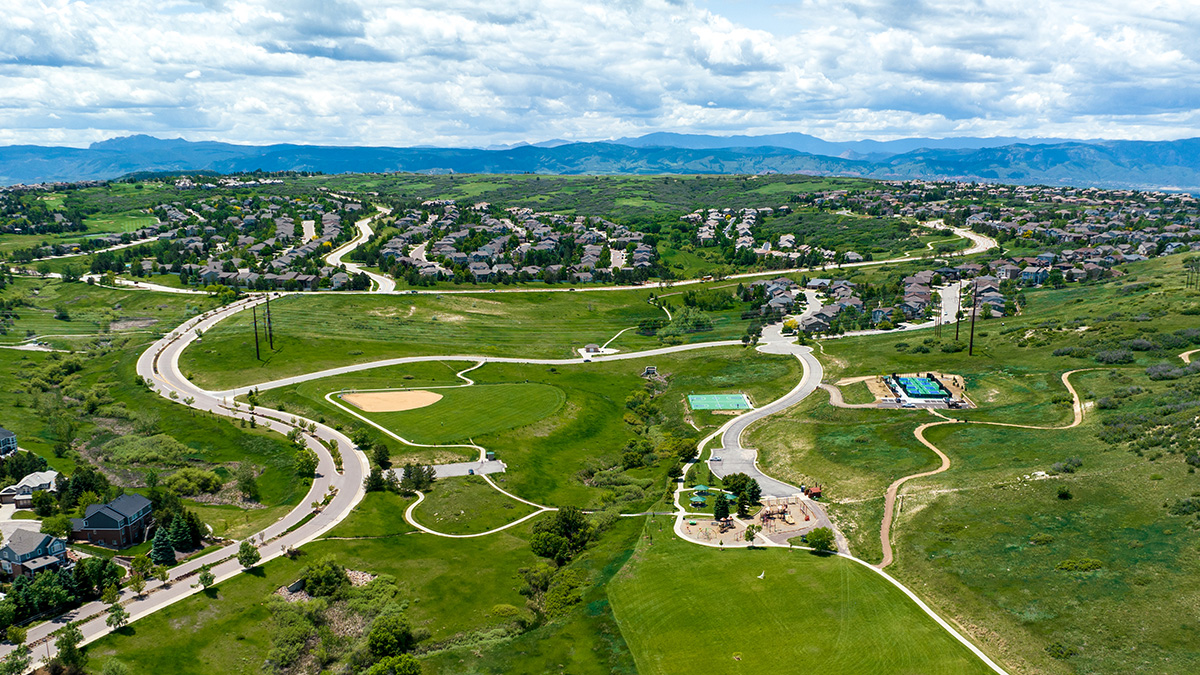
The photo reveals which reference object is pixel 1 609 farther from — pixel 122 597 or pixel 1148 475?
pixel 1148 475

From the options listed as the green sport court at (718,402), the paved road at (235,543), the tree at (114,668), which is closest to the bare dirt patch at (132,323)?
the paved road at (235,543)

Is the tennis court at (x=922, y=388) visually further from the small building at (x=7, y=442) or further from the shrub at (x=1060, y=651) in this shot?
the small building at (x=7, y=442)

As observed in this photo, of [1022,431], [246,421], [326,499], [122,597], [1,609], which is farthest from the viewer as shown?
[246,421]

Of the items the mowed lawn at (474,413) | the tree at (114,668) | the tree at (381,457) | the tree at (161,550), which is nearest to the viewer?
the tree at (114,668)

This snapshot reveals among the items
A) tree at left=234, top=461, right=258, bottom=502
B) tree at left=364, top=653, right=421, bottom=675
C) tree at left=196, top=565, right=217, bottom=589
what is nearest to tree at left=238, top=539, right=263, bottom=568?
tree at left=196, top=565, right=217, bottom=589

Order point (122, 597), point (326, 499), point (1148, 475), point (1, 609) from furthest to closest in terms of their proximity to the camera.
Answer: point (326, 499), point (1148, 475), point (122, 597), point (1, 609)

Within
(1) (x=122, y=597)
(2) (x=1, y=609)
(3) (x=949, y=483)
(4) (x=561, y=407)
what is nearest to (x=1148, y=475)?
(3) (x=949, y=483)

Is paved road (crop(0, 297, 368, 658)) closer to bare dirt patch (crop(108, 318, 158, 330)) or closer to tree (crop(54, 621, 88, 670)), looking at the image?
tree (crop(54, 621, 88, 670))
